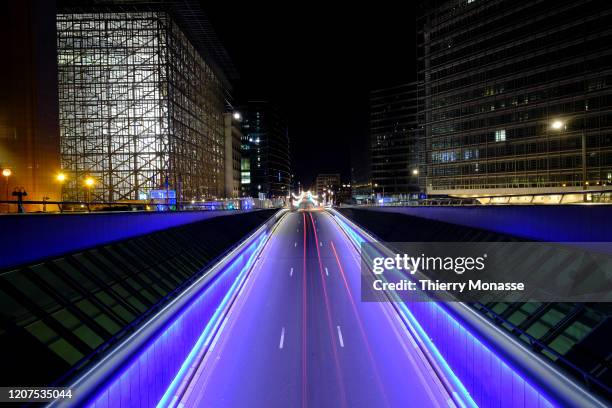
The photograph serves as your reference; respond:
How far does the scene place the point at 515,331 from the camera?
30.7 ft

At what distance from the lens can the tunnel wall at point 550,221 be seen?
1253 cm

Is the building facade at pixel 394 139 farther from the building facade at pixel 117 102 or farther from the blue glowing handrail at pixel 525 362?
the blue glowing handrail at pixel 525 362

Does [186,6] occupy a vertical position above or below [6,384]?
above

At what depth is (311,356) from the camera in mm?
13227

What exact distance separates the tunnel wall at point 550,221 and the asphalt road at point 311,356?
20.8 feet

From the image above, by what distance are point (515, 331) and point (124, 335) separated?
9.24 metres

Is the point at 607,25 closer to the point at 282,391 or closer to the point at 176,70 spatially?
the point at 176,70

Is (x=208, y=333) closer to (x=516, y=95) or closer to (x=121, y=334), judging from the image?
(x=121, y=334)

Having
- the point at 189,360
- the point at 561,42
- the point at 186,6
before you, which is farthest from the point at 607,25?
the point at 189,360

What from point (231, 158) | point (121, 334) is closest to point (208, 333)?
point (121, 334)

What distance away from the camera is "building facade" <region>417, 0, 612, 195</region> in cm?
5734

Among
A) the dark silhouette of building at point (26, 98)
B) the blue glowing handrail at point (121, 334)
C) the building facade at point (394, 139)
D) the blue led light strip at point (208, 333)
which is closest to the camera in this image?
the blue glowing handrail at point (121, 334)

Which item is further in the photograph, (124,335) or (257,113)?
(257,113)

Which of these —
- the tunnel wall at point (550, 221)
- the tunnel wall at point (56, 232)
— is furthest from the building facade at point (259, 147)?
the tunnel wall at point (56, 232)
